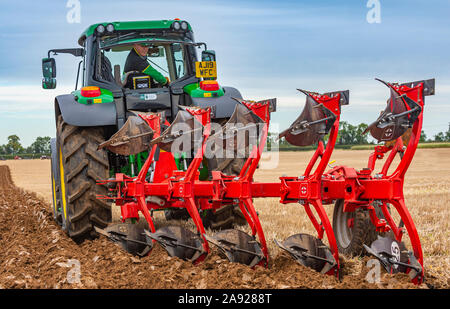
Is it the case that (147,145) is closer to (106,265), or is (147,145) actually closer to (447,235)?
(106,265)

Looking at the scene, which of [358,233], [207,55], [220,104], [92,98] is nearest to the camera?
[358,233]

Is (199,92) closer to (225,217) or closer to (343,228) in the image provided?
(225,217)

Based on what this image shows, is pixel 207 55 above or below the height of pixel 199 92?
above

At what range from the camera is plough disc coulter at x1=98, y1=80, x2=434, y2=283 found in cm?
413

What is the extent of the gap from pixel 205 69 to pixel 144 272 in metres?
2.94

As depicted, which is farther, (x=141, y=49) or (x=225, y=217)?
(x=141, y=49)

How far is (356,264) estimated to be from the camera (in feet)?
16.0

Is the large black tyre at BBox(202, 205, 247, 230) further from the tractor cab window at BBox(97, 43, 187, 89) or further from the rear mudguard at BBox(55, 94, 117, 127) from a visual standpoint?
the tractor cab window at BBox(97, 43, 187, 89)

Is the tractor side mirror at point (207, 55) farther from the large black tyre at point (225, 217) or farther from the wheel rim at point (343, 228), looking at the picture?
the wheel rim at point (343, 228)

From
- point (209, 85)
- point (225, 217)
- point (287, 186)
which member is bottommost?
point (225, 217)

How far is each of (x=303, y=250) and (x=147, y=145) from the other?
5.94 feet

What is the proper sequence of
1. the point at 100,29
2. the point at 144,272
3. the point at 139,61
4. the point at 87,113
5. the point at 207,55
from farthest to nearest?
1. the point at 207,55
2. the point at 139,61
3. the point at 100,29
4. the point at 87,113
5. the point at 144,272

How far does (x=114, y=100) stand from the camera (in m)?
6.74

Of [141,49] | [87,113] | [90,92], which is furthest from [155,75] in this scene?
[87,113]
